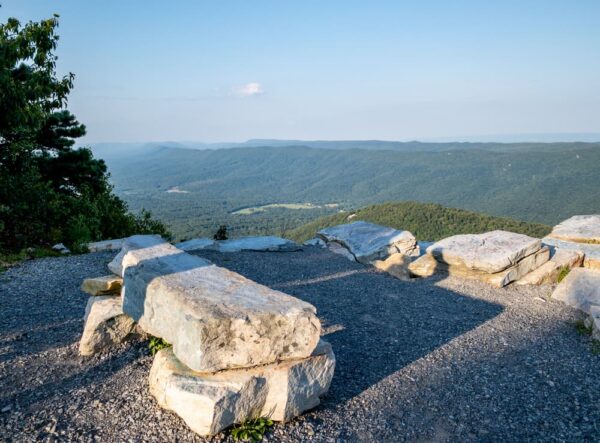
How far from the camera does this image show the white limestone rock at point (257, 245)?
16984 mm

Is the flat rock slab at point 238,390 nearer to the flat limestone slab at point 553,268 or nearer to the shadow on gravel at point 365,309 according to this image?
the shadow on gravel at point 365,309

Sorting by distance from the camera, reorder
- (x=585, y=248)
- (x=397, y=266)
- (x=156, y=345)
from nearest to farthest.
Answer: (x=156, y=345)
(x=397, y=266)
(x=585, y=248)

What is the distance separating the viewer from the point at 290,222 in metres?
122

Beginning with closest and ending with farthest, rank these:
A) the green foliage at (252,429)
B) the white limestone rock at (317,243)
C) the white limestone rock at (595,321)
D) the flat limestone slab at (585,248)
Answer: the green foliage at (252,429) → the white limestone rock at (595,321) → the flat limestone slab at (585,248) → the white limestone rock at (317,243)

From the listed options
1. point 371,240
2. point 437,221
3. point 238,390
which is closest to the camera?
point 238,390

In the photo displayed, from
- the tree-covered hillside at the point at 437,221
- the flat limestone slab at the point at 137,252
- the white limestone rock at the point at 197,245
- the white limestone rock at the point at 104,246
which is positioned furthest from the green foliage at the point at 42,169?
the tree-covered hillside at the point at 437,221

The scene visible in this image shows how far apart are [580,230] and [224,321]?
53.8 ft

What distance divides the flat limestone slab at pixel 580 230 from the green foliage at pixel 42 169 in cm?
1734

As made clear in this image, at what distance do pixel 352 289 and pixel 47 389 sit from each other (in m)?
8.03

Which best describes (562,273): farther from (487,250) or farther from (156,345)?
(156,345)

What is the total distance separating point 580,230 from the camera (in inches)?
661

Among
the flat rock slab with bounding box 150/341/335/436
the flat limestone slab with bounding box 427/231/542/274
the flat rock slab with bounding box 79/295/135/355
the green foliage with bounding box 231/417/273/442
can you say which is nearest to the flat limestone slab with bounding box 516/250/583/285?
the flat limestone slab with bounding box 427/231/542/274

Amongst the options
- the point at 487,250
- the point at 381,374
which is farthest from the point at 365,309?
the point at 487,250

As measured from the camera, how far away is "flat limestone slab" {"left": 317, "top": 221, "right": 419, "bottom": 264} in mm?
16281
